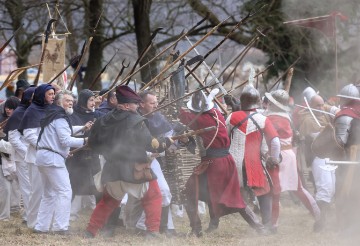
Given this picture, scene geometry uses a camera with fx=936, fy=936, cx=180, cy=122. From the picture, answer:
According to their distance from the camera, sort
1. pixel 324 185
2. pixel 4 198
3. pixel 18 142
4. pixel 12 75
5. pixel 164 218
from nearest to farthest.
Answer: pixel 164 218 → pixel 18 142 → pixel 12 75 → pixel 324 185 → pixel 4 198

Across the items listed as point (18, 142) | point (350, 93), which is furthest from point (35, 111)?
point (350, 93)

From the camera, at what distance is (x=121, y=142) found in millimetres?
9508

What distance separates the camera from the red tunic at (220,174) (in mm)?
10086

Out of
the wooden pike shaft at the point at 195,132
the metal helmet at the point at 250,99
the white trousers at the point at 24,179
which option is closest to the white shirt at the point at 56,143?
the wooden pike shaft at the point at 195,132

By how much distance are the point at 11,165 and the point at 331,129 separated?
4.47 m

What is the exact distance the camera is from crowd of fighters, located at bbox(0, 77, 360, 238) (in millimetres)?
9562

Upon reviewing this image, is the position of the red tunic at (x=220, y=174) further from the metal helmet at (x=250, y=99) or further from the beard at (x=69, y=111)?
the beard at (x=69, y=111)

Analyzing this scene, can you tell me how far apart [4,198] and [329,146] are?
4570 mm

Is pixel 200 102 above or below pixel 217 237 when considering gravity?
above

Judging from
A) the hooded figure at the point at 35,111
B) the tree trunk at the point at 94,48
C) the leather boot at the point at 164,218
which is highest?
the tree trunk at the point at 94,48

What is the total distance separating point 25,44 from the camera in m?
26.4

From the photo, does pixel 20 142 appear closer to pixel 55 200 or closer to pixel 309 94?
pixel 55 200

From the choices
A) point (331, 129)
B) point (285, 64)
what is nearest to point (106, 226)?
point (331, 129)

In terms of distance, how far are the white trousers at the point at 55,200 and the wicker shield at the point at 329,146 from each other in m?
2.75
